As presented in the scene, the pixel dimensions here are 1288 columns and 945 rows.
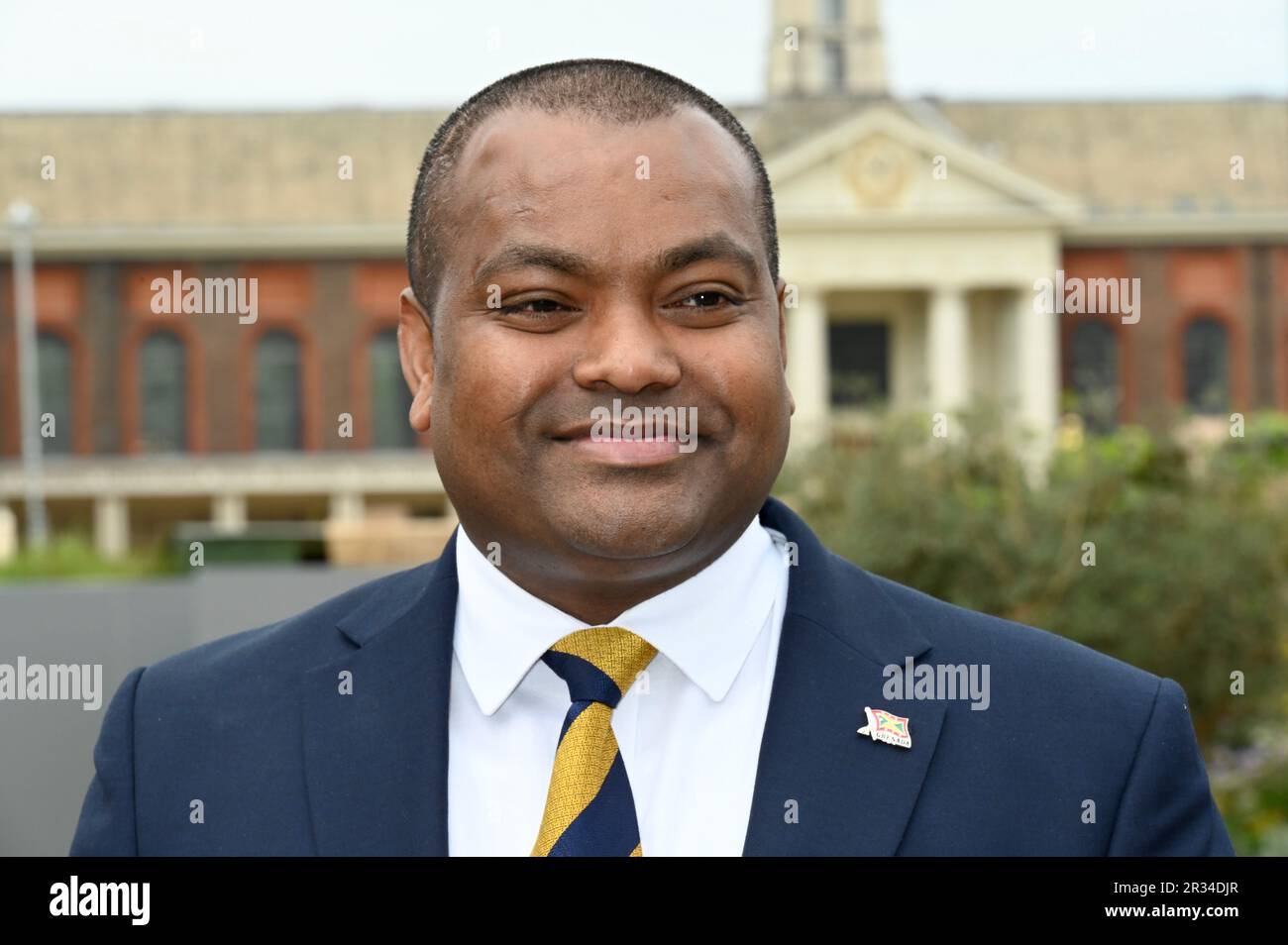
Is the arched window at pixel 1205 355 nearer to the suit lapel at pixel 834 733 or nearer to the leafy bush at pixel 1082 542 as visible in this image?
the leafy bush at pixel 1082 542

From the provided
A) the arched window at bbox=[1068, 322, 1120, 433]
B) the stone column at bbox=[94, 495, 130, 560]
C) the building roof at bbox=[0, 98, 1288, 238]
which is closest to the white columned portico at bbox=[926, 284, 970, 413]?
the arched window at bbox=[1068, 322, 1120, 433]

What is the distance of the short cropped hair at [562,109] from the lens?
5.80ft

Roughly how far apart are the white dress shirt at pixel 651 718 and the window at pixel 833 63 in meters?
38.0

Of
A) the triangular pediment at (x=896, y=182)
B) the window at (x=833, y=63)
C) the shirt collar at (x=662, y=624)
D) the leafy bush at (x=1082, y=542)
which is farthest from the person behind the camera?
the window at (x=833, y=63)

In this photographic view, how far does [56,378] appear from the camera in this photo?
37.7 m

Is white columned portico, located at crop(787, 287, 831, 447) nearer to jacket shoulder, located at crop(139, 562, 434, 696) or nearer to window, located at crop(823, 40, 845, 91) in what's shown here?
window, located at crop(823, 40, 845, 91)

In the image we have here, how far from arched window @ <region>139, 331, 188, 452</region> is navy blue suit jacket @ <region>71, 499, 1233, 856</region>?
37.4 m

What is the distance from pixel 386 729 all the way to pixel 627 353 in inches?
22.3

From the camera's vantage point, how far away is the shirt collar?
1883mm
